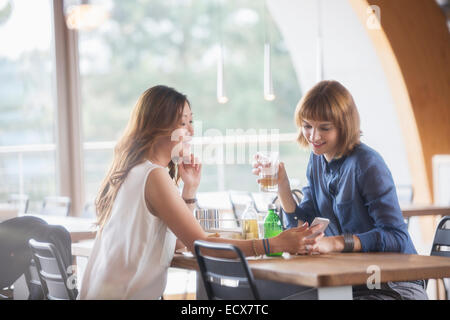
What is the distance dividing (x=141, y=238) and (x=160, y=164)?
310 mm

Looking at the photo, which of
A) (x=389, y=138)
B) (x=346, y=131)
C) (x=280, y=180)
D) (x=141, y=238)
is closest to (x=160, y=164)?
(x=141, y=238)

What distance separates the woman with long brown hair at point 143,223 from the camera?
2.05 meters

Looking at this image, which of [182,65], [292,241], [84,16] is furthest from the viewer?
[182,65]

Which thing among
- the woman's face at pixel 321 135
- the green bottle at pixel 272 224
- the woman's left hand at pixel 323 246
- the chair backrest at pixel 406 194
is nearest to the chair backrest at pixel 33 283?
the green bottle at pixel 272 224

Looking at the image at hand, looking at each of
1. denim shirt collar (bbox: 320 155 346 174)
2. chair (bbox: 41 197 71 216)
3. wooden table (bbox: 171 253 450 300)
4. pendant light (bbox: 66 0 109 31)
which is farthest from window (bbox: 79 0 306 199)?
wooden table (bbox: 171 253 450 300)

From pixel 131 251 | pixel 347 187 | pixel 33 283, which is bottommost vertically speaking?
pixel 33 283

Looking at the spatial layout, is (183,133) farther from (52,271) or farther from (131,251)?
(52,271)

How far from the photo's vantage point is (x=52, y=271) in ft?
7.43

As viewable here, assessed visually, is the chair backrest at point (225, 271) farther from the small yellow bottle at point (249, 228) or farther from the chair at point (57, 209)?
the chair at point (57, 209)

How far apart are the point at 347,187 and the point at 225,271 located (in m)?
0.65

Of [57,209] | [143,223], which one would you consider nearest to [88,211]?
[57,209]

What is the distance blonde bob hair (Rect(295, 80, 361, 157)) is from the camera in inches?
93.1

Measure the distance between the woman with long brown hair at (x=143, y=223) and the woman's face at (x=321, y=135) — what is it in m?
0.40

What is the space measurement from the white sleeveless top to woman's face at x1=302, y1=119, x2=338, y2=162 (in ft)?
2.02
